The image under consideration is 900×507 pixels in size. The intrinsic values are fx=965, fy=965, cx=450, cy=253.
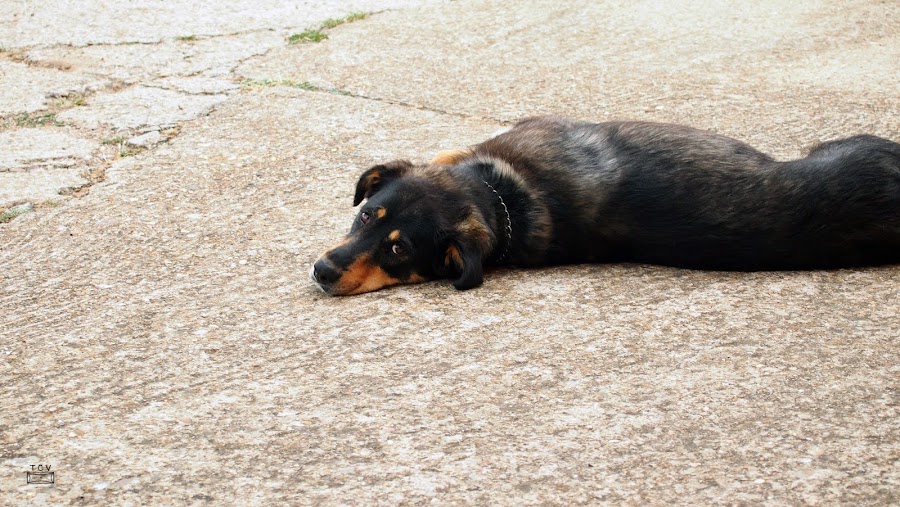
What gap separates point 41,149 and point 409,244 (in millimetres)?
3102

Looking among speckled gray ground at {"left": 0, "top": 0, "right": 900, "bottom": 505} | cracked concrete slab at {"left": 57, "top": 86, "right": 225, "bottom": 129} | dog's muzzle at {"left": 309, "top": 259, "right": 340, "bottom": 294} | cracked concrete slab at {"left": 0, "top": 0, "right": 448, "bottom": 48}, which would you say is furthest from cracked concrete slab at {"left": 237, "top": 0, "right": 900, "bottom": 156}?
dog's muzzle at {"left": 309, "top": 259, "right": 340, "bottom": 294}

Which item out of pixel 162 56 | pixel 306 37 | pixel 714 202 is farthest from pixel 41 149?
pixel 714 202

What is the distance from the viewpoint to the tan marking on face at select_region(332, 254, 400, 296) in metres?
4.58

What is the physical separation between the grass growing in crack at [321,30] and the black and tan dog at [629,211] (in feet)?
13.5

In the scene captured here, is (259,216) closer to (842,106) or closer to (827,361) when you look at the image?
(827,361)

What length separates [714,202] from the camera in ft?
15.4

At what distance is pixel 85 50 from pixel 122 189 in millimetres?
3187

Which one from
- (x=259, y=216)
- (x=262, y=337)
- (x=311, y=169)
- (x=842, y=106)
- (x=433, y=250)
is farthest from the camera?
(x=842, y=106)

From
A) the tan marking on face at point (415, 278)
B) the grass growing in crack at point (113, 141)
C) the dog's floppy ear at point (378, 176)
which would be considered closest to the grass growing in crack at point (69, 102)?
the grass growing in crack at point (113, 141)

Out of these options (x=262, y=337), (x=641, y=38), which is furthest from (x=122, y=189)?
(x=641, y=38)

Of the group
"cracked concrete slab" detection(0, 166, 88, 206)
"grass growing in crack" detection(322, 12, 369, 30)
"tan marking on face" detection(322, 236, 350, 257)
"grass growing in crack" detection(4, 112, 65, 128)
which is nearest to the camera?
"tan marking on face" detection(322, 236, 350, 257)

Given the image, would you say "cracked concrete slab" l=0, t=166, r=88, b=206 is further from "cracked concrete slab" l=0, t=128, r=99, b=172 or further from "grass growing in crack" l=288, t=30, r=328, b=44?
"grass growing in crack" l=288, t=30, r=328, b=44

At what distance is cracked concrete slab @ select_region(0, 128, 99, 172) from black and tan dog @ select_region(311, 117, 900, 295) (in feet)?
7.71

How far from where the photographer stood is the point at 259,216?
18.1 feet
